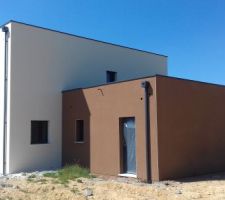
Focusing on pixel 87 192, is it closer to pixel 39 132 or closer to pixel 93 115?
pixel 93 115

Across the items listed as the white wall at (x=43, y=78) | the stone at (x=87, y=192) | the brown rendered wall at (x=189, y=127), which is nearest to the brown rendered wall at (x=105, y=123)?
the brown rendered wall at (x=189, y=127)

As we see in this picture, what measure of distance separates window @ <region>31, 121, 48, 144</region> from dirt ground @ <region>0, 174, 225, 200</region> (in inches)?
150

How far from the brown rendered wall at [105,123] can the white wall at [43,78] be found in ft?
2.44

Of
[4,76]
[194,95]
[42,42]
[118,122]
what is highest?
[42,42]

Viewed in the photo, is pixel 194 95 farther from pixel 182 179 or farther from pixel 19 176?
pixel 19 176

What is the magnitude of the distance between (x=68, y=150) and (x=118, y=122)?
3901 mm

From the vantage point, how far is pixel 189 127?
15938 mm

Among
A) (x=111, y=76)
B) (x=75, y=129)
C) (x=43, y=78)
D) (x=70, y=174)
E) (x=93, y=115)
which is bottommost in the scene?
(x=70, y=174)

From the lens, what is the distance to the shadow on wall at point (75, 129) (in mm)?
17750

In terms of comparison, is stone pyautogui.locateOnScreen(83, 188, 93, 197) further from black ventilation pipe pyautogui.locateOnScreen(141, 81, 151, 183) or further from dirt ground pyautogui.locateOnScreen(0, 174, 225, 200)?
black ventilation pipe pyautogui.locateOnScreen(141, 81, 151, 183)

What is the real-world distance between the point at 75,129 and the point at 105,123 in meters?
2.30

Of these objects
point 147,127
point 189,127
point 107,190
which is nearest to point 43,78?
point 147,127

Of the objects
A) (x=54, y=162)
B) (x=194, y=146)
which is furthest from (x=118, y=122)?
(x=54, y=162)

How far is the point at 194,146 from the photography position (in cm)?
1606
